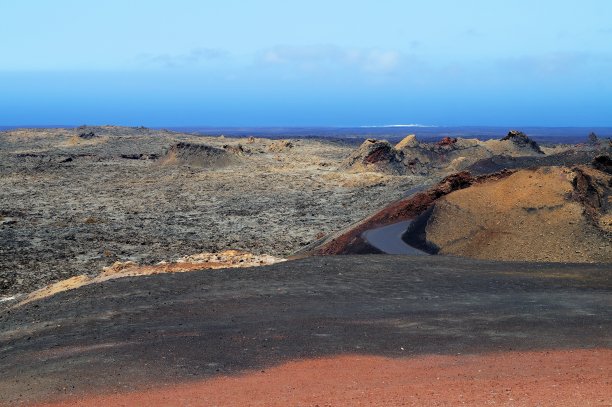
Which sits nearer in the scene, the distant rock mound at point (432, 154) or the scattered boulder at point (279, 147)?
the distant rock mound at point (432, 154)

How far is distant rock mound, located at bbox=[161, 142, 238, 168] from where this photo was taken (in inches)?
1681

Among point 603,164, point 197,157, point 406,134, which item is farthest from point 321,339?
point 406,134

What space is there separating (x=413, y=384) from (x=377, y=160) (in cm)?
3361

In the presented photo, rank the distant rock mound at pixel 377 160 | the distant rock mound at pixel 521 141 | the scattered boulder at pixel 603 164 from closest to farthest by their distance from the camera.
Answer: the scattered boulder at pixel 603 164
the distant rock mound at pixel 377 160
the distant rock mound at pixel 521 141

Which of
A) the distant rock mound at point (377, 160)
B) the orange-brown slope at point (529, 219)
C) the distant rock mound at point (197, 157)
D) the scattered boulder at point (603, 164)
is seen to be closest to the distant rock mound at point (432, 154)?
the distant rock mound at point (377, 160)

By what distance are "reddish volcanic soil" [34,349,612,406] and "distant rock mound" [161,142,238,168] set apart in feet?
115

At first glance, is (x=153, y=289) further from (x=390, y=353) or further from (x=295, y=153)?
(x=295, y=153)

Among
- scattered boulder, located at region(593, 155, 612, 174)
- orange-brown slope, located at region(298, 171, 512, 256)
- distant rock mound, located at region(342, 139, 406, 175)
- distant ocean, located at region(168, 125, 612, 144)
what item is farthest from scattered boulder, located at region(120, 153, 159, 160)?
distant ocean, located at region(168, 125, 612, 144)

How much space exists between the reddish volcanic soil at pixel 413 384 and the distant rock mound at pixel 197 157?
35.1 metres

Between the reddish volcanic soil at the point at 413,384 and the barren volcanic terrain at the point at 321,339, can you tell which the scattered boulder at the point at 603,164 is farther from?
the reddish volcanic soil at the point at 413,384

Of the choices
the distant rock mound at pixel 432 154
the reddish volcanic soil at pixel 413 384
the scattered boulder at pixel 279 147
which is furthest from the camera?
the scattered boulder at pixel 279 147

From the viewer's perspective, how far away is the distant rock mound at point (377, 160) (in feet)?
132

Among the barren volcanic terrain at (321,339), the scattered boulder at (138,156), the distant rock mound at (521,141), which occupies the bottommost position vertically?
the scattered boulder at (138,156)

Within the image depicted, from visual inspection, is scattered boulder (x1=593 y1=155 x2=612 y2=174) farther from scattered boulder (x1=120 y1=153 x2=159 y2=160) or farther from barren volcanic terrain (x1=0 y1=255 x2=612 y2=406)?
scattered boulder (x1=120 y1=153 x2=159 y2=160)
